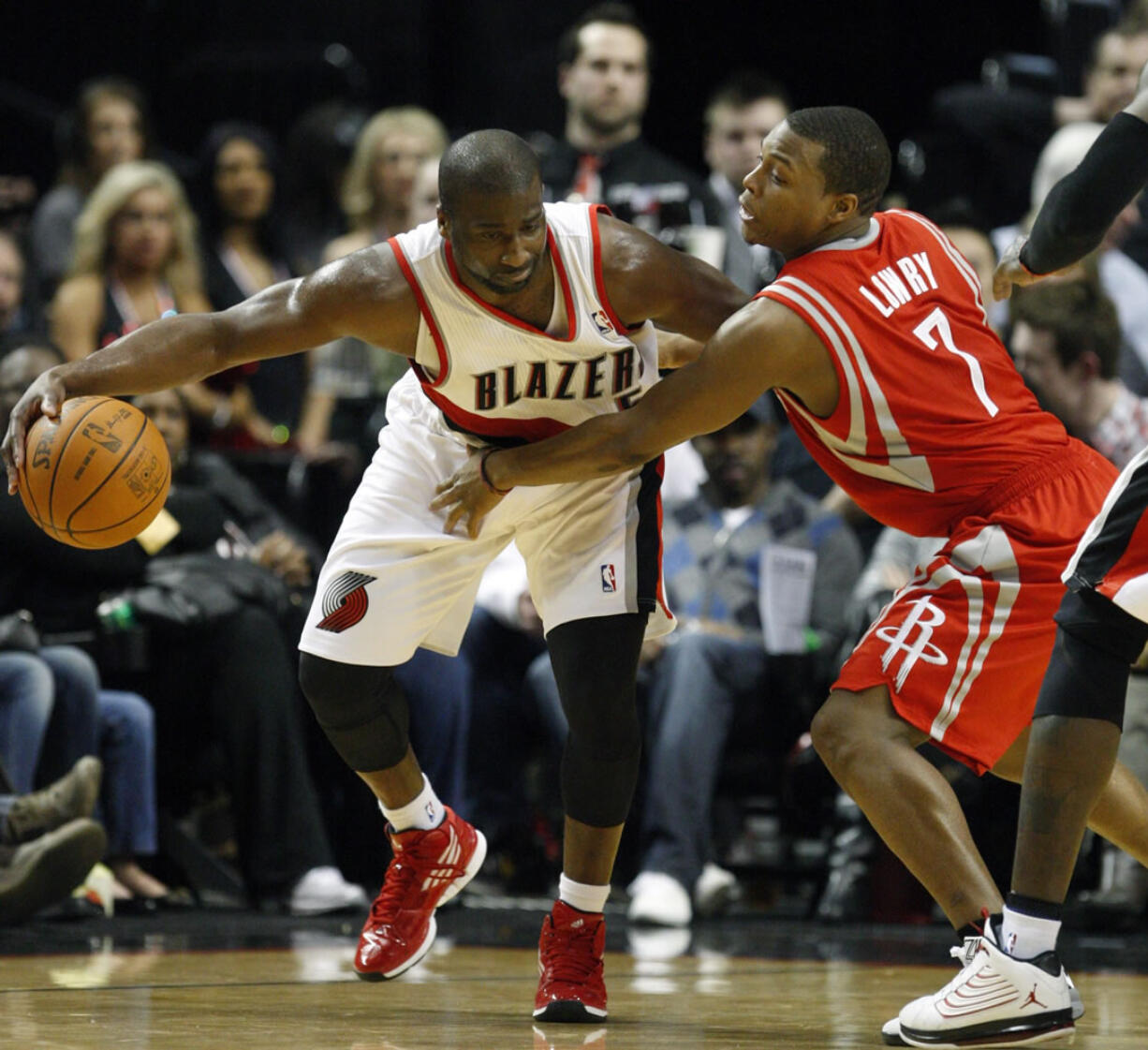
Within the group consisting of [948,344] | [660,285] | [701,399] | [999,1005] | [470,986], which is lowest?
[470,986]

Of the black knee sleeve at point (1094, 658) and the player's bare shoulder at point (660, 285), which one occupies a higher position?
the player's bare shoulder at point (660, 285)

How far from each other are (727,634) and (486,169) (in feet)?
9.54

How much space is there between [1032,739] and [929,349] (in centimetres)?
78

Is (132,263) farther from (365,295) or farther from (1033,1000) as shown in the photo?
(1033,1000)

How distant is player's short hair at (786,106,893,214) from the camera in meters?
3.56

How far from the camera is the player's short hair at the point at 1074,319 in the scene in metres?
5.93

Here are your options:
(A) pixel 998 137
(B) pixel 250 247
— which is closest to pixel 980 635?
(B) pixel 250 247

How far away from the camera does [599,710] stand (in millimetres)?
3832

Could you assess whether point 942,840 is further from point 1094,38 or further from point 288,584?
point 1094,38

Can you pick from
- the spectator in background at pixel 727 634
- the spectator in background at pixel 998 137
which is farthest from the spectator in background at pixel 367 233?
the spectator in background at pixel 998 137

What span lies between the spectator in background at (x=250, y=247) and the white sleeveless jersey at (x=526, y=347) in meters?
3.89

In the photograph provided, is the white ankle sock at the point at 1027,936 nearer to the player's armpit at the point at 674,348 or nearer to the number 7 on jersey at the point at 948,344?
the number 7 on jersey at the point at 948,344

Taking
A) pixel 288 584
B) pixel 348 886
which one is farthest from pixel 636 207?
pixel 348 886

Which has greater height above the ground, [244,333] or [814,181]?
[814,181]
